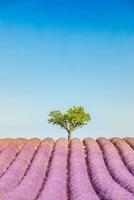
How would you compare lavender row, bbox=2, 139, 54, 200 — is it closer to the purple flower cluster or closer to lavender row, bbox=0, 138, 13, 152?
the purple flower cluster

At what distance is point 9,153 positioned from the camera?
32.2 meters

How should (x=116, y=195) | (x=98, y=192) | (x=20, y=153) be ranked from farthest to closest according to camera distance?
(x=20, y=153), (x=98, y=192), (x=116, y=195)

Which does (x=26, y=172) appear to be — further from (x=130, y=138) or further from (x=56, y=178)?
(x=130, y=138)

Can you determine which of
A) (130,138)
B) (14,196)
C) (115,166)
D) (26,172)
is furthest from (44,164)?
(130,138)

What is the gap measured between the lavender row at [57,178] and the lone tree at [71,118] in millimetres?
12714

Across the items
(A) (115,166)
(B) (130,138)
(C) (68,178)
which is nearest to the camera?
(C) (68,178)

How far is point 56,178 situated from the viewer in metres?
24.0

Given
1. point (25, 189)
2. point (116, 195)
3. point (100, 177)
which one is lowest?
point (116, 195)

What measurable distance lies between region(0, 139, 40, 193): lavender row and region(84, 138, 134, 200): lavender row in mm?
3704

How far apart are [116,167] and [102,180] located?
4832 millimetres

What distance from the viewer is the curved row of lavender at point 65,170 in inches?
771

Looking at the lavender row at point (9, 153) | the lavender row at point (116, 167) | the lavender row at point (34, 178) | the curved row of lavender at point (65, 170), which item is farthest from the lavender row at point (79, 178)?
the lavender row at point (9, 153)

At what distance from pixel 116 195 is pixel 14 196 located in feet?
12.2

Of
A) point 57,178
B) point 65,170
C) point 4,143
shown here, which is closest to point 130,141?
point 4,143
